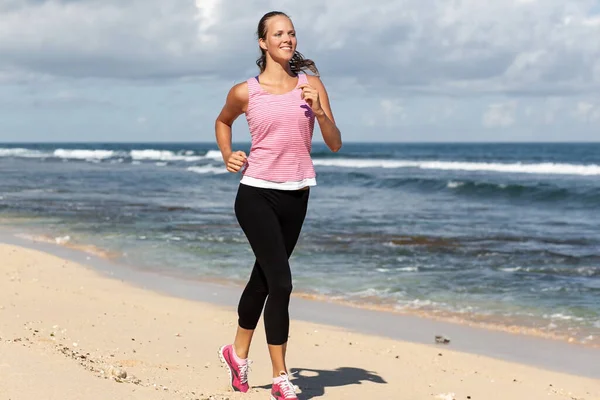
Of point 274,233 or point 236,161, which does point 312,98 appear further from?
point 274,233

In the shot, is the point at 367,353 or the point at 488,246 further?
the point at 488,246

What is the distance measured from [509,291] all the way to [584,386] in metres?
3.61

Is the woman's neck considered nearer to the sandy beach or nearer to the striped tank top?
the striped tank top

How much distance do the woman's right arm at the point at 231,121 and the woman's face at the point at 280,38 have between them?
24 cm

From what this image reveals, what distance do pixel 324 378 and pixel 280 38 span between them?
7.78 ft

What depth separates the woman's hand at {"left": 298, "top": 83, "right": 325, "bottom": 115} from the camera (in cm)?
409

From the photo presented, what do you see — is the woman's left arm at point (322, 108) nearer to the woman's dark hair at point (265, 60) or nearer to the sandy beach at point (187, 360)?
the woman's dark hair at point (265, 60)

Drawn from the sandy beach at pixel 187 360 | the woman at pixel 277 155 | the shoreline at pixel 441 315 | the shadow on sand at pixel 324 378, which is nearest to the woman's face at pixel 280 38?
the woman at pixel 277 155

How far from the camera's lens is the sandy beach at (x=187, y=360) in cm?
417

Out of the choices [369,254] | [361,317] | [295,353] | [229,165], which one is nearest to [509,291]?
[361,317]

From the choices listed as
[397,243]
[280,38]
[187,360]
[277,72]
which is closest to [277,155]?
[277,72]

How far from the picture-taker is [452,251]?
41.2ft

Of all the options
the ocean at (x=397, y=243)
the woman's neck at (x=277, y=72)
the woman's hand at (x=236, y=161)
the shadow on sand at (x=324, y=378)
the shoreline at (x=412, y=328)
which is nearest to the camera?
the woman's hand at (x=236, y=161)

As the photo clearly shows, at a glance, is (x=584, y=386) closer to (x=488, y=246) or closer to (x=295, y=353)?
(x=295, y=353)
